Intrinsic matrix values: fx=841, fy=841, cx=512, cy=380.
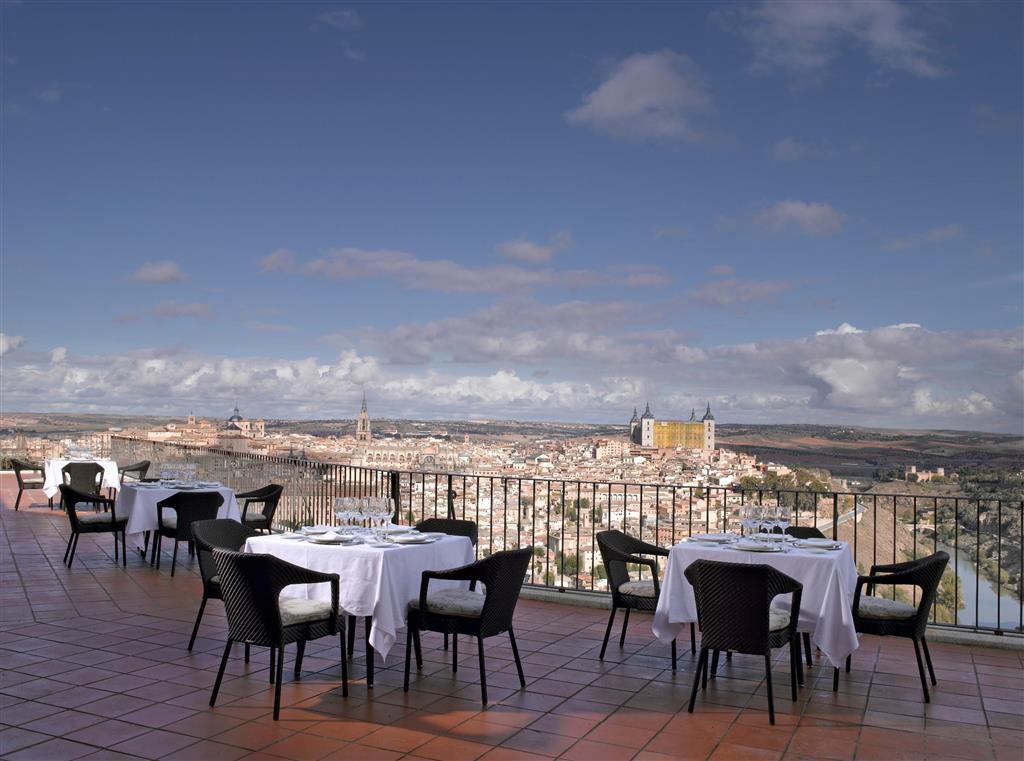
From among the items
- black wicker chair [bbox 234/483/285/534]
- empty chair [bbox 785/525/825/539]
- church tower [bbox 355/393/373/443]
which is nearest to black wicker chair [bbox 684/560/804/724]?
empty chair [bbox 785/525/825/539]

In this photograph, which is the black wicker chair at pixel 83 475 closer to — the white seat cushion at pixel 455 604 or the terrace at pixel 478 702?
the terrace at pixel 478 702

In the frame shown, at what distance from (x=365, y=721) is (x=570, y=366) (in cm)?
2696

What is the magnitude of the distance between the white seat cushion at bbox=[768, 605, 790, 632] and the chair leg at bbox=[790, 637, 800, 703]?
149mm

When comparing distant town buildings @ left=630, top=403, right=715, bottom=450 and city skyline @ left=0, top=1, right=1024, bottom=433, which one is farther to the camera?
city skyline @ left=0, top=1, right=1024, bottom=433

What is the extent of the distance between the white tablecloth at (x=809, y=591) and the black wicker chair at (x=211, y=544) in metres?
2.57

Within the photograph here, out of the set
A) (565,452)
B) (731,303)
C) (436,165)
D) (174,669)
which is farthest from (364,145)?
(174,669)

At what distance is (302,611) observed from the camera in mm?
4324

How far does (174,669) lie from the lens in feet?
15.9

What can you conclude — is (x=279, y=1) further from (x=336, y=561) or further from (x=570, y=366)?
(x=570, y=366)

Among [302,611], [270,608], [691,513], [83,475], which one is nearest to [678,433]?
[691,513]

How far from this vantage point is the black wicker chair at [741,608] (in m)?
4.23

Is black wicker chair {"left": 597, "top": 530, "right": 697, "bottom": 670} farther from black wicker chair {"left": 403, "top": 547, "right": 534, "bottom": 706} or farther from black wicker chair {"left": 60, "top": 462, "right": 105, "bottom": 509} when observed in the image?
black wicker chair {"left": 60, "top": 462, "right": 105, "bottom": 509}

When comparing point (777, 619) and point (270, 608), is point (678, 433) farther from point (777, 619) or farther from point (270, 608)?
point (270, 608)

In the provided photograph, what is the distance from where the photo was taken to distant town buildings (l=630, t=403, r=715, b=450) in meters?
13.9
